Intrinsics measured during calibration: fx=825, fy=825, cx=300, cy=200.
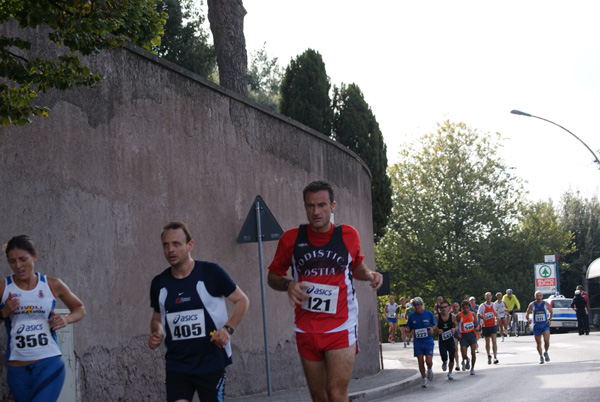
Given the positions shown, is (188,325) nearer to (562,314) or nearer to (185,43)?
(185,43)

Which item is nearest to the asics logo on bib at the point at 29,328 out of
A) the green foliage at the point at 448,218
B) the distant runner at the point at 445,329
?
the distant runner at the point at 445,329

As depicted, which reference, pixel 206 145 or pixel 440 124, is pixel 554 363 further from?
pixel 440 124

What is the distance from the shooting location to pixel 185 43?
89.7 feet

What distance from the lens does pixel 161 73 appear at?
1098 centimetres

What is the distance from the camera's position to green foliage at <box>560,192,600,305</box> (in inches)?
2469

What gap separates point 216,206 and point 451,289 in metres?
39.4

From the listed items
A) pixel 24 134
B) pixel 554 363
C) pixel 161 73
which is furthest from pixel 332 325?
pixel 554 363

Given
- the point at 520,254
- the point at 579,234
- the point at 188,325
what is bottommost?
the point at 188,325

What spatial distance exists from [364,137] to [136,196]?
1798cm

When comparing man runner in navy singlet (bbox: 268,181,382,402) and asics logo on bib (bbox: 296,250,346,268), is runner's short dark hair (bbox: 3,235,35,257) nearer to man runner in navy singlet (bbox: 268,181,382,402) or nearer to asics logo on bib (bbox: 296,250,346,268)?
man runner in navy singlet (bbox: 268,181,382,402)

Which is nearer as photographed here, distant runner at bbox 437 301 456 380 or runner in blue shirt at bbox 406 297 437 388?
runner in blue shirt at bbox 406 297 437 388

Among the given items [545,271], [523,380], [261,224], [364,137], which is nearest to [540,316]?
[523,380]

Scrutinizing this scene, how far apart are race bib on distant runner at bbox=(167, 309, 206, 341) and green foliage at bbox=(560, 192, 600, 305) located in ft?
196

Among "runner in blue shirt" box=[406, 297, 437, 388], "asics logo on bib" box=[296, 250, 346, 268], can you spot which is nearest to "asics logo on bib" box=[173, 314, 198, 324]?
"asics logo on bib" box=[296, 250, 346, 268]
